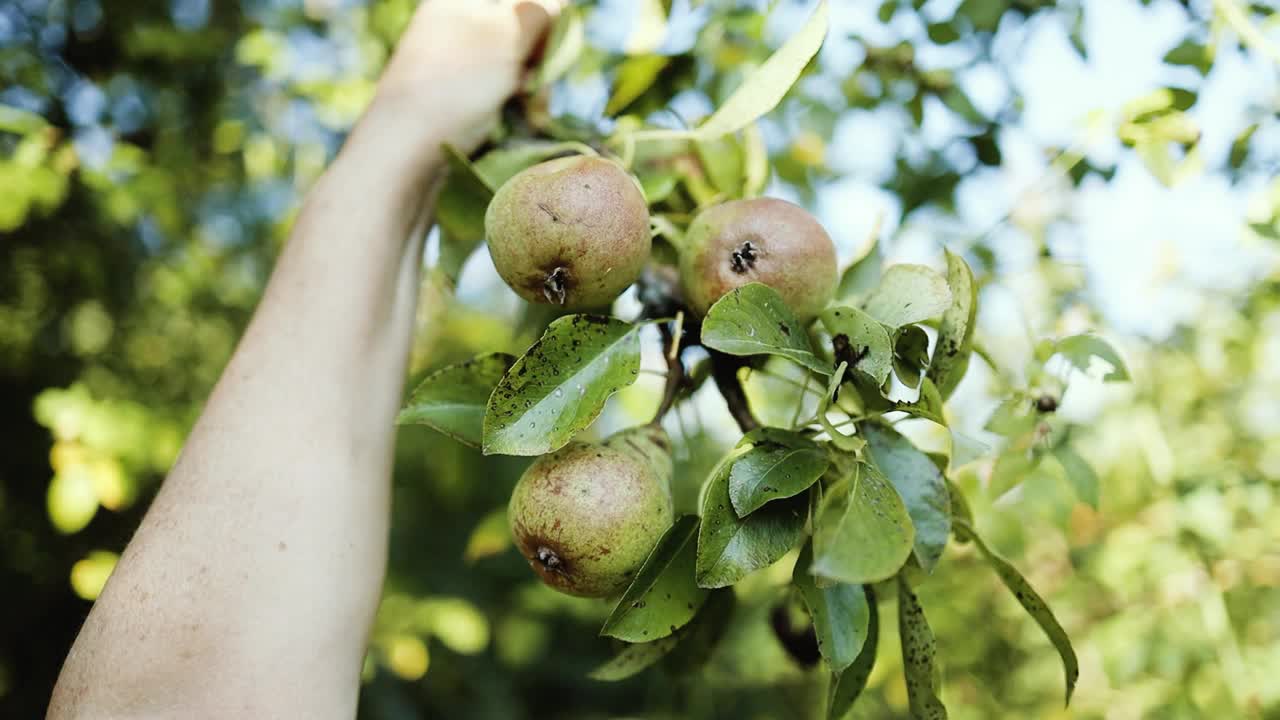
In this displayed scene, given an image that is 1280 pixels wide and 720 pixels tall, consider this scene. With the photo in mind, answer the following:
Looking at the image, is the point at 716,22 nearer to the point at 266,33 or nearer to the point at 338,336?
the point at 338,336

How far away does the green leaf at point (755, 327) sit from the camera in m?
0.68

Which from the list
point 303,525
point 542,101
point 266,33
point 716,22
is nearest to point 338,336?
point 303,525

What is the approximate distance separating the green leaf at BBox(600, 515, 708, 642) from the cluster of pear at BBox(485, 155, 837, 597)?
15 millimetres

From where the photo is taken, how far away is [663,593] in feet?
2.41

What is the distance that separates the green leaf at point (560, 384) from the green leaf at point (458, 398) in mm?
113

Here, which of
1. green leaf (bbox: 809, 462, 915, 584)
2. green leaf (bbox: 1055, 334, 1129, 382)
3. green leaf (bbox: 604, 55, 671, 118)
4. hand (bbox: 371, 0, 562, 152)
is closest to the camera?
green leaf (bbox: 809, 462, 915, 584)

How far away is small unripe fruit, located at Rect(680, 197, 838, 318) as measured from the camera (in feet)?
2.57

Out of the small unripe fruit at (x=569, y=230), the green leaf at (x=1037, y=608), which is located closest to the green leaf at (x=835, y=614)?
the green leaf at (x=1037, y=608)

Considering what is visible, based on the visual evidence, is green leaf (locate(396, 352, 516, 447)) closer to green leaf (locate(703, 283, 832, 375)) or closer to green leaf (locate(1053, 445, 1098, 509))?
green leaf (locate(703, 283, 832, 375))

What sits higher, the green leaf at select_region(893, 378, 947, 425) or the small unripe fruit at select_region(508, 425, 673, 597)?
the green leaf at select_region(893, 378, 947, 425)

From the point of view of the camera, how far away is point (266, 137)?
84.7 inches

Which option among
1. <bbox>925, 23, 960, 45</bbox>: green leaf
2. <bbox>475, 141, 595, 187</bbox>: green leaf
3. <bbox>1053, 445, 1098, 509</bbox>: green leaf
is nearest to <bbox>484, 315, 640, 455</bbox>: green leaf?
<bbox>475, 141, 595, 187</bbox>: green leaf

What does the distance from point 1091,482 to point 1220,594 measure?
0.88 metres

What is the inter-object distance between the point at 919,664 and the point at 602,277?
1.46ft
